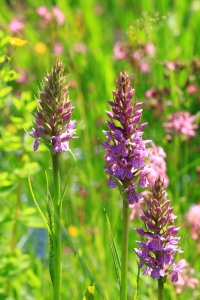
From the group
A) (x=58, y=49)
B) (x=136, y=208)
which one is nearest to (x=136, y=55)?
(x=136, y=208)

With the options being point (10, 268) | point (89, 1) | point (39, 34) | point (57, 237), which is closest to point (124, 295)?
point (57, 237)

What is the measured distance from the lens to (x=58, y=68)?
4.46 feet

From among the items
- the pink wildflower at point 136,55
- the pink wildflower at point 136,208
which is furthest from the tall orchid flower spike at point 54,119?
the pink wildflower at point 136,55

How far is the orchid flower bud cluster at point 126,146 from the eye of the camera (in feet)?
4.22

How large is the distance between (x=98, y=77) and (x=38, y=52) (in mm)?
545

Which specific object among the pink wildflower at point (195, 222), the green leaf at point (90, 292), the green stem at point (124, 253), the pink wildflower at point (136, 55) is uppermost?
the pink wildflower at point (136, 55)

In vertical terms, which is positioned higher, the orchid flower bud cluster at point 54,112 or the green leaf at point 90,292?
the orchid flower bud cluster at point 54,112

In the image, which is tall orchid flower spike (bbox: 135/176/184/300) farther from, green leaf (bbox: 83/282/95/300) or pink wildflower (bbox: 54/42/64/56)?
pink wildflower (bbox: 54/42/64/56)

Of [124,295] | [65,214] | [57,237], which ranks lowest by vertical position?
[124,295]

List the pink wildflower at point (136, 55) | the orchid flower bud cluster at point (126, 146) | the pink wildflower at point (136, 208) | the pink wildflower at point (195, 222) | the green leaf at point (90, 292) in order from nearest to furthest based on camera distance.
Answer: the orchid flower bud cluster at point (126, 146) → the green leaf at point (90, 292) → the pink wildflower at point (136, 208) → the pink wildflower at point (195, 222) → the pink wildflower at point (136, 55)

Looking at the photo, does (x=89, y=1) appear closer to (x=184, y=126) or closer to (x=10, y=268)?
(x=184, y=126)

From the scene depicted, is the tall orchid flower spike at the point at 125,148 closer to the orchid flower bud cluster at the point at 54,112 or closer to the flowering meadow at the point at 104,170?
the flowering meadow at the point at 104,170

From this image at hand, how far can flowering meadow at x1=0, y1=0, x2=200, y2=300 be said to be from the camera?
1.33 m

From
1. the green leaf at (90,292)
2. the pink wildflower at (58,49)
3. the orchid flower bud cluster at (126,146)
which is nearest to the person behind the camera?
the orchid flower bud cluster at (126,146)
